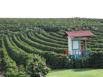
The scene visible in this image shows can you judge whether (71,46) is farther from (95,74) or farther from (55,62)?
(95,74)

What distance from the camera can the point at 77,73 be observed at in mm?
25844

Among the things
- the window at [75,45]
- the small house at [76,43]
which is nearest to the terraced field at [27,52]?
the small house at [76,43]

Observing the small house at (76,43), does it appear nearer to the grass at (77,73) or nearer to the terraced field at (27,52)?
the terraced field at (27,52)

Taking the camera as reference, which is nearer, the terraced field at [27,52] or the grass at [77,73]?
the terraced field at [27,52]

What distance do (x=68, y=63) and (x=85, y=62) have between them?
1.12 metres

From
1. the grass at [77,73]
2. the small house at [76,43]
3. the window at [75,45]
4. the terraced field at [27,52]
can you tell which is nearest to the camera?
the terraced field at [27,52]

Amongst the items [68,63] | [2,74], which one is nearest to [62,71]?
[68,63]

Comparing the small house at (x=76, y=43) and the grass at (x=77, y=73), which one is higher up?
the small house at (x=76, y=43)

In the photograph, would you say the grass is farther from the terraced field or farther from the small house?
the small house

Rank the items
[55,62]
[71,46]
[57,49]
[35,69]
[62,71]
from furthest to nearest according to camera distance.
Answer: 1. [57,49]
2. [71,46]
3. [55,62]
4. [62,71]
5. [35,69]

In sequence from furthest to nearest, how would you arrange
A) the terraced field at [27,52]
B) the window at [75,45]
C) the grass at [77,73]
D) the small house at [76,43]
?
the window at [75,45] → the small house at [76,43] → the grass at [77,73] → the terraced field at [27,52]

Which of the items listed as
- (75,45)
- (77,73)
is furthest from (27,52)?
(77,73)

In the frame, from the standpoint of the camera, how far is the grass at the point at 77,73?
986 inches

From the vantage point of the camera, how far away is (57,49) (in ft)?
112
